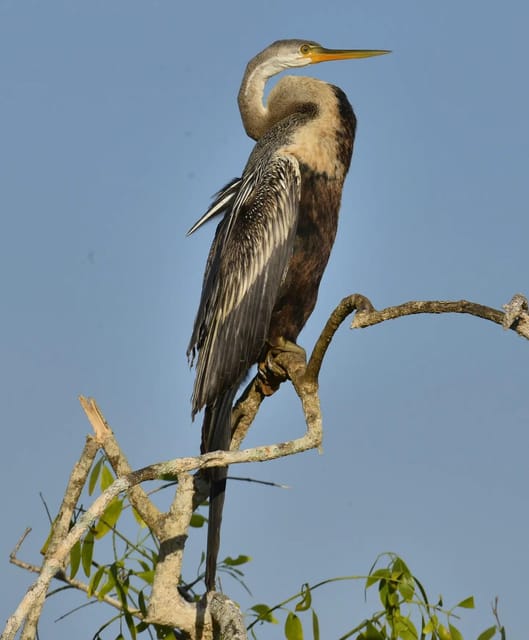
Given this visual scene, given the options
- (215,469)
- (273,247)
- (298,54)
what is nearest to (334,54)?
(298,54)

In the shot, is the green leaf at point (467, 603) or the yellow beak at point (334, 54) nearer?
the green leaf at point (467, 603)

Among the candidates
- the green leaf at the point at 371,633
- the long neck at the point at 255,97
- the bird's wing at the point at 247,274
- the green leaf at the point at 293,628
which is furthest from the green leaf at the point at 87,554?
the long neck at the point at 255,97

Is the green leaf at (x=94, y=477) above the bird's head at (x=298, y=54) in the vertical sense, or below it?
below

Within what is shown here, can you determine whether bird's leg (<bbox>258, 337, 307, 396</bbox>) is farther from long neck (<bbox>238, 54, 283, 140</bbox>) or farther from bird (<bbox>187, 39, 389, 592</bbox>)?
long neck (<bbox>238, 54, 283, 140</bbox>)

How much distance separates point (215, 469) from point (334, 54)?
2.92 metres

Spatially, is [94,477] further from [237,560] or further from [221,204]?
[221,204]

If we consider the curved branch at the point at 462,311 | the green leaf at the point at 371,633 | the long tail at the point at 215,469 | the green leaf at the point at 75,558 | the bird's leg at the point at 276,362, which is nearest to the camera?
the curved branch at the point at 462,311

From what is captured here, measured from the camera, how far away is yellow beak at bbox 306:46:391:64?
6.08 meters

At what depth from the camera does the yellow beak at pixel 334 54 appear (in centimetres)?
608

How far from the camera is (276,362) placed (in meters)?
4.79

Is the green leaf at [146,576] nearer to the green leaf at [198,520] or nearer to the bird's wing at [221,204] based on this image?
the green leaf at [198,520]

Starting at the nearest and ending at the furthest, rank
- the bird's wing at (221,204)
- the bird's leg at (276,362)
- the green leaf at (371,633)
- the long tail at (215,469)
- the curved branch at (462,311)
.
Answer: the curved branch at (462,311)
the green leaf at (371,633)
the long tail at (215,469)
the bird's leg at (276,362)
the bird's wing at (221,204)

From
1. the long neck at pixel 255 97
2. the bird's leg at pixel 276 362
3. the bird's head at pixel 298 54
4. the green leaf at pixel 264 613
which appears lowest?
the green leaf at pixel 264 613

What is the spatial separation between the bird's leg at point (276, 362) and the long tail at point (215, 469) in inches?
7.9
